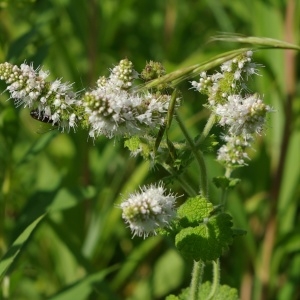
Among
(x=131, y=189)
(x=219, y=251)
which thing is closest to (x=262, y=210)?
(x=131, y=189)

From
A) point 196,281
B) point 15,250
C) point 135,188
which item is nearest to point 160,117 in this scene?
point 196,281

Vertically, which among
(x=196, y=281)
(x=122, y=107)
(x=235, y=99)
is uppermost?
(x=235, y=99)

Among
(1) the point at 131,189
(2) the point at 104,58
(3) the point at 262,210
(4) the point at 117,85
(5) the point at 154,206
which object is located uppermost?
(2) the point at 104,58

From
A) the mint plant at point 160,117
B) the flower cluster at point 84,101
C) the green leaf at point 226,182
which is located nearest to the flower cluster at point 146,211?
the mint plant at point 160,117

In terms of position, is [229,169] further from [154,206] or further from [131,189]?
[131,189]

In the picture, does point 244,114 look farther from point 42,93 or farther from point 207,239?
point 42,93

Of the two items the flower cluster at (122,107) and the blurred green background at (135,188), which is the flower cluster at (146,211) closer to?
the flower cluster at (122,107)

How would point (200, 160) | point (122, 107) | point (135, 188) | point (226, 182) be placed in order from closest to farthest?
1. point (122, 107)
2. point (200, 160)
3. point (226, 182)
4. point (135, 188)
